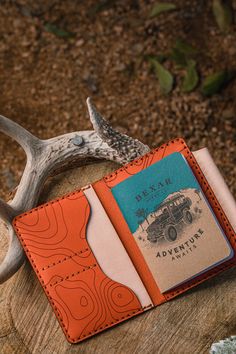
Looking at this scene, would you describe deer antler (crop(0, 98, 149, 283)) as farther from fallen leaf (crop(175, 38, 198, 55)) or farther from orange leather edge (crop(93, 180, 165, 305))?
fallen leaf (crop(175, 38, 198, 55))

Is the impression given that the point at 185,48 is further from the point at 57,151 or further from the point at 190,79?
the point at 57,151

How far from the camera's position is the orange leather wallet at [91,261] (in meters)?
1.12

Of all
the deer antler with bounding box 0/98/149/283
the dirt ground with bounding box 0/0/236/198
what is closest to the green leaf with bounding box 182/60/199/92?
the dirt ground with bounding box 0/0/236/198

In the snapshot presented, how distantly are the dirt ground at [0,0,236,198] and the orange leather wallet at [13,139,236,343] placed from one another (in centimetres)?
83

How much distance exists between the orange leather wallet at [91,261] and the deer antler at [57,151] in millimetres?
51

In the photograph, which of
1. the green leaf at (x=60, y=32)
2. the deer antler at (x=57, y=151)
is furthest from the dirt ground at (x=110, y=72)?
the deer antler at (x=57, y=151)

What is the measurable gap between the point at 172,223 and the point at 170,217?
1 cm

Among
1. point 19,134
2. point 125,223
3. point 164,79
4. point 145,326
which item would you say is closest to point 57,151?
point 19,134

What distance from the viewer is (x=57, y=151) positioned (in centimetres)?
125

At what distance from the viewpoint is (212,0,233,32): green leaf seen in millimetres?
2094

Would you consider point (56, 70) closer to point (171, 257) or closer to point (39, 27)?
point (39, 27)

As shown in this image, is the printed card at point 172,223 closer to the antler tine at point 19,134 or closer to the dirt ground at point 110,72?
the antler tine at point 19,134

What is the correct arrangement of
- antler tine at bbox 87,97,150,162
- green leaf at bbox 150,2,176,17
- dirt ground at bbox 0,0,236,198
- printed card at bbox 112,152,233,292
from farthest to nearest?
green leaf at bbox 150,2,176,17, dirt ground at bbox 0,0,236,198, antler tine at bbox 87,97,150,162, printed card at bbox 112,152,233,292

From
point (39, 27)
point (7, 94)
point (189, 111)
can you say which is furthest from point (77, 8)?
point (189, 111)
